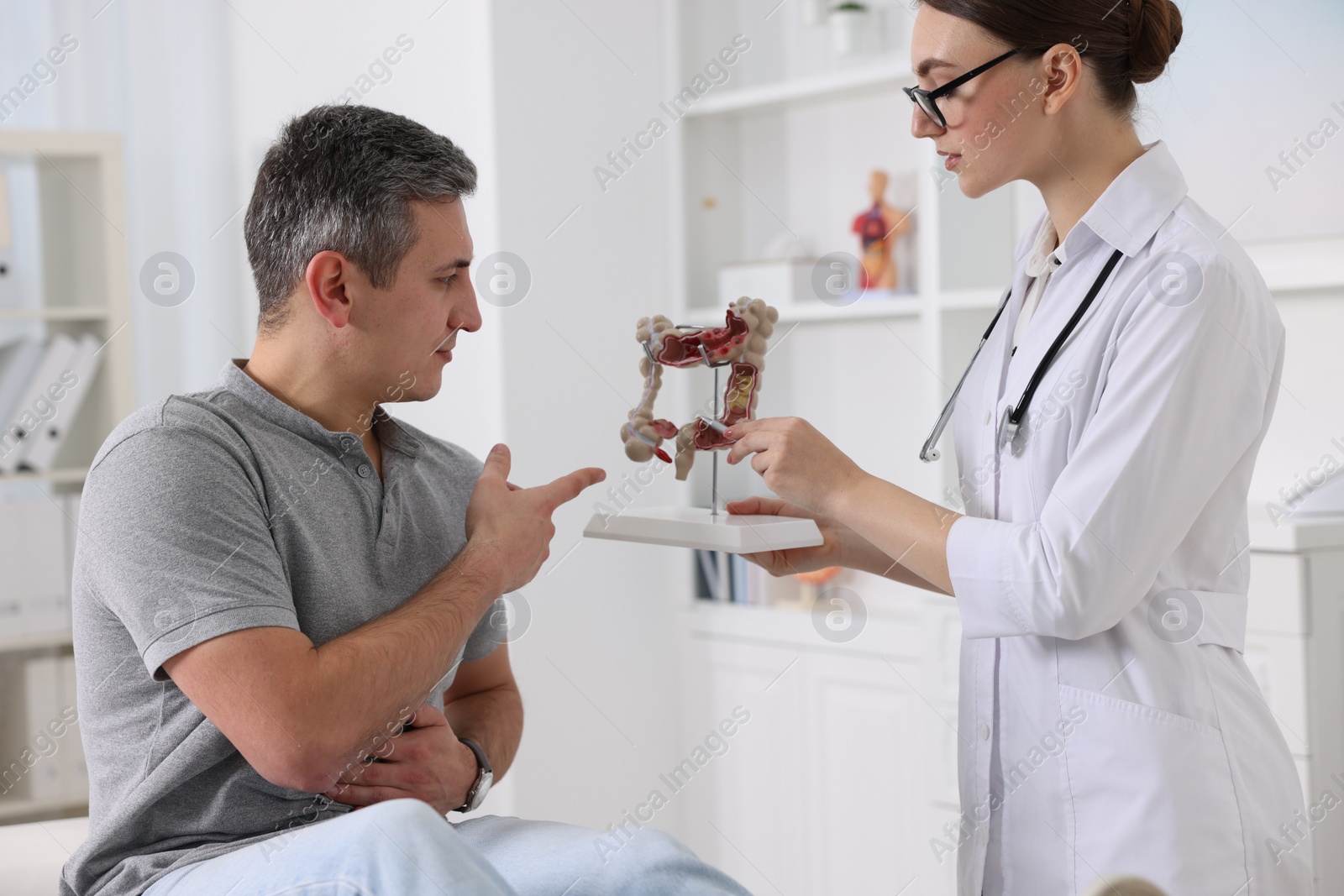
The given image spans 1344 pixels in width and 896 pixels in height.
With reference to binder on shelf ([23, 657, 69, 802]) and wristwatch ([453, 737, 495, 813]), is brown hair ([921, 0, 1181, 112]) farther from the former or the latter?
binder on shelf ([23, 657, 69, 802])

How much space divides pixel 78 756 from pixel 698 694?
1570 millimetres

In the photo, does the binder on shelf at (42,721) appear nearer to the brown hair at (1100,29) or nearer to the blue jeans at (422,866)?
the blue jeans at (422,866)

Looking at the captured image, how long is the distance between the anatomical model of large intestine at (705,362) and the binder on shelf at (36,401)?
6.54 ft

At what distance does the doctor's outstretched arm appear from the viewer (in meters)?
1.44

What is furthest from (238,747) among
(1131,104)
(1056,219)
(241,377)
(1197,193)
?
(1197,193)

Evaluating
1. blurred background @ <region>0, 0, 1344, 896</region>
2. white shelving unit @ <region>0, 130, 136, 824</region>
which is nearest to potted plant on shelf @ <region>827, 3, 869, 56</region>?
blurred background @ <region>0, 0, 1344, 896</region>

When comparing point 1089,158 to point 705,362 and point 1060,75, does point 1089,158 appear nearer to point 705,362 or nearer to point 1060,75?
point 1060,75

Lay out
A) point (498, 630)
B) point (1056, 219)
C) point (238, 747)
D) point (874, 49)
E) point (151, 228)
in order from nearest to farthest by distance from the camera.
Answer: point (238, 747), point (1056, 219), point (498, 630), point (874, 49), point (151, 228)

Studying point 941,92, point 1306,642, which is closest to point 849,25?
point 941,92

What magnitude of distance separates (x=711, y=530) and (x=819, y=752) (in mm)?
1640

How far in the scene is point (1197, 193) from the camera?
8.40 feet

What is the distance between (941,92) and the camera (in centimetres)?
152

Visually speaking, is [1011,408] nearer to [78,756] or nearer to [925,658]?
[925,658]

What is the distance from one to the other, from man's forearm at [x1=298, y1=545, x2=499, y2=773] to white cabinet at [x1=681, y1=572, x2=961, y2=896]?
147 cm
